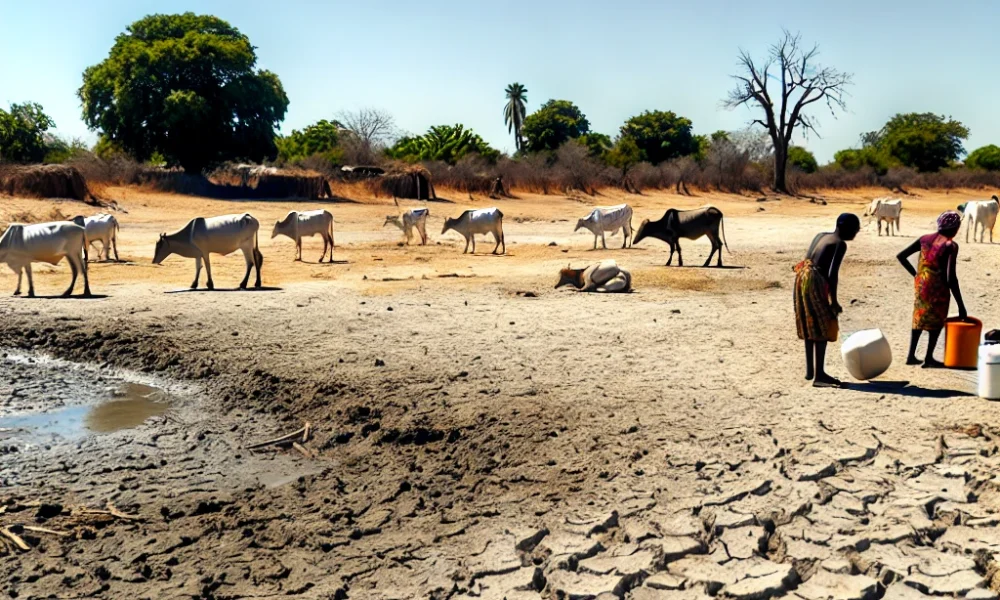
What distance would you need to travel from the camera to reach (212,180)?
112 feet

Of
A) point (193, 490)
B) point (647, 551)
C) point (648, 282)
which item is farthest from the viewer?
point (648, 282)

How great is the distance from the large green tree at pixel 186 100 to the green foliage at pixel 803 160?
3765cm

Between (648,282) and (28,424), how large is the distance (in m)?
9.52

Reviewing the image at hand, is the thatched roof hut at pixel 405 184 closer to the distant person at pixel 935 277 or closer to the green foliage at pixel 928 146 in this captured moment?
the distant person at pixel 935 277

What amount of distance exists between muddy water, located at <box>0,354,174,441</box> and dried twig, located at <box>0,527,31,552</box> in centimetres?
236

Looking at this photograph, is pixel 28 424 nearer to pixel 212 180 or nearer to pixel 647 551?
pixel 647 551

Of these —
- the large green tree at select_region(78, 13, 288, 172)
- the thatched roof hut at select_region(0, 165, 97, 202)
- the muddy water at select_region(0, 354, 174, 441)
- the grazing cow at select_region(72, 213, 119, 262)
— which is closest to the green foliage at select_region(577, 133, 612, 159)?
the large green tree at select_region(78, 13, 288, 172)

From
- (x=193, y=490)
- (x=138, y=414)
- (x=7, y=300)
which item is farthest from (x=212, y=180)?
(x=193, y=490)

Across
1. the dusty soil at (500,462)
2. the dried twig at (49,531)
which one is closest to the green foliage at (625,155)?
the dusty soil at (500,462)

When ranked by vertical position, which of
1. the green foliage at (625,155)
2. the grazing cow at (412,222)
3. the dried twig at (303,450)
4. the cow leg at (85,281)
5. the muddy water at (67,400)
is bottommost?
the muddy water at (67,400)

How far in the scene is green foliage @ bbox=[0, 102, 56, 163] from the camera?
37281mm

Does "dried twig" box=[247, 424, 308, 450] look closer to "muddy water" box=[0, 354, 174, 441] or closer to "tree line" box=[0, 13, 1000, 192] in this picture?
"muddy water" box=[0, 354, 174, 441]

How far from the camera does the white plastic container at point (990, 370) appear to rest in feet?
25.6

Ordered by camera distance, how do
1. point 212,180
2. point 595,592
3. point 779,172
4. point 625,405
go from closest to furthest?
point 595,592 < point 625,405 < point 212,180 < point 779,172
